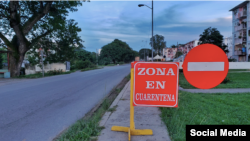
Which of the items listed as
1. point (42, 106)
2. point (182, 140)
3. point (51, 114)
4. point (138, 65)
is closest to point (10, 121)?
point (51, 114)

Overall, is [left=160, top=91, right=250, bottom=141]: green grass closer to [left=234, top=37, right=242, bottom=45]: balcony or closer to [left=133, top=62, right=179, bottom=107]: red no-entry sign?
[left=133, top=62, right=179, bottom=107]: red no-entry sign

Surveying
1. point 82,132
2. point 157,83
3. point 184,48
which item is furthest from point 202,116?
point 184,48

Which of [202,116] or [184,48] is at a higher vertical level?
[184,48]

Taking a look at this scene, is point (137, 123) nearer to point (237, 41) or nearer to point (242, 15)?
point (242, 15)

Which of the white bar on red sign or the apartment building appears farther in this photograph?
the apartment building

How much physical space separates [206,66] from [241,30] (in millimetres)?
48459

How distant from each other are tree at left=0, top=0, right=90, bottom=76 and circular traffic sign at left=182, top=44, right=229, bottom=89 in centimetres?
1839

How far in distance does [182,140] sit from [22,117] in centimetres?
469

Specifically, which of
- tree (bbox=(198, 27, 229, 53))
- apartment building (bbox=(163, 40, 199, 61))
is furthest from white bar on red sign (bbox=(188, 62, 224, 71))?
apartment building (bbox=(163, 40, 199, 61))

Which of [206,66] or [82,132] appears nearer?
[206,66]

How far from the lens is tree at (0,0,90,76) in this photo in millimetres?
18781

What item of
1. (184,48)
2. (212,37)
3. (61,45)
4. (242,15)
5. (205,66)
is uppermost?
(242,15)

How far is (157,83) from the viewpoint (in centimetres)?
371

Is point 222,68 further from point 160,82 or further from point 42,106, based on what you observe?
point 42,106
